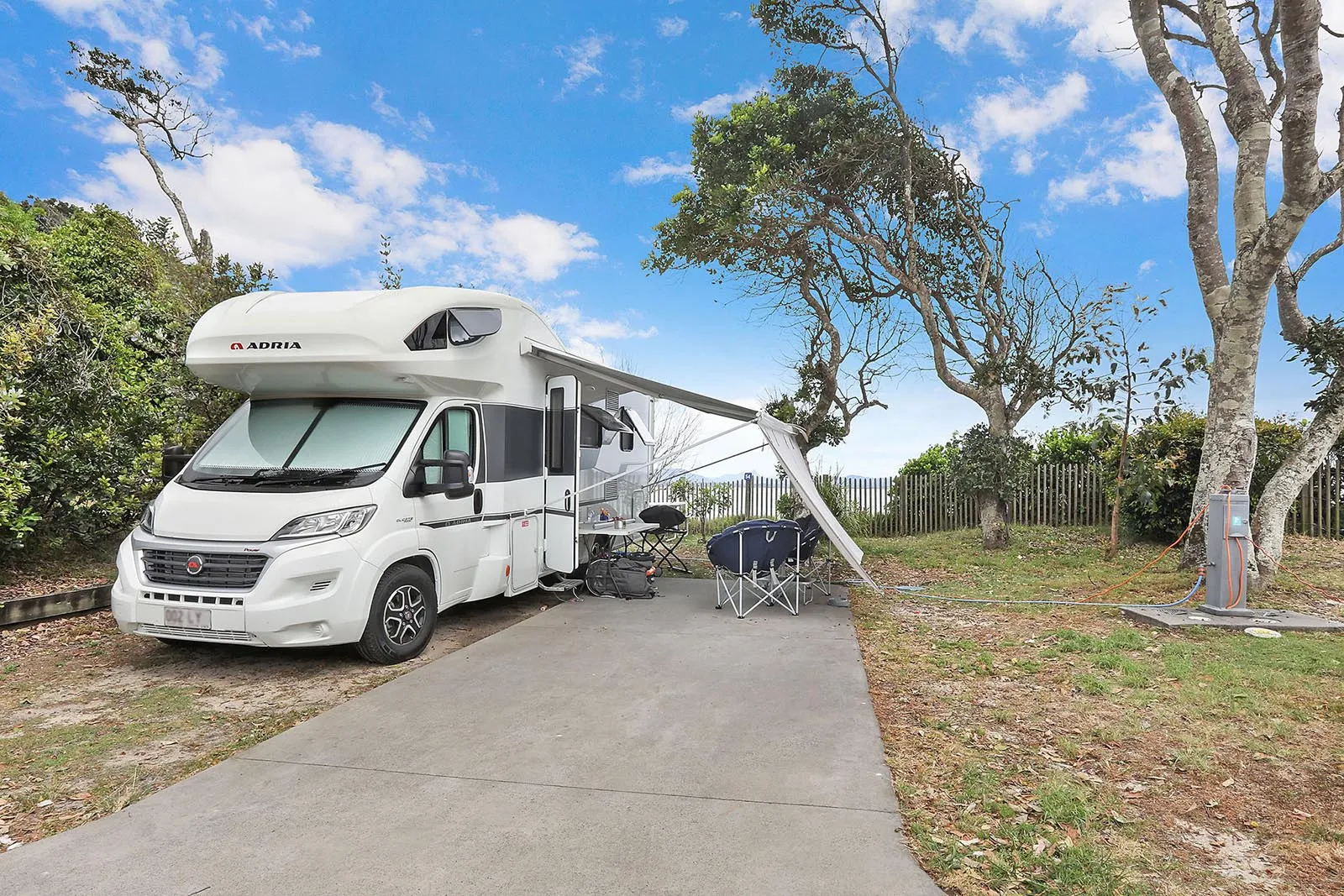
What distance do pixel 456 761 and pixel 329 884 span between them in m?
1.13

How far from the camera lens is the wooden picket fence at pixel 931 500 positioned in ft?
50.4

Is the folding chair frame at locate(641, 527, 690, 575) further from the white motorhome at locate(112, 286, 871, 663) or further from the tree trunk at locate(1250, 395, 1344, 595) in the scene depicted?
the tree trunk at locate(1250, 395, 1344, 595)

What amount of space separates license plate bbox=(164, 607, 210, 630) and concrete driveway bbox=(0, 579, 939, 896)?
1.28m

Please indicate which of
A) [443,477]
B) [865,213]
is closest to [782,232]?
[865,213]

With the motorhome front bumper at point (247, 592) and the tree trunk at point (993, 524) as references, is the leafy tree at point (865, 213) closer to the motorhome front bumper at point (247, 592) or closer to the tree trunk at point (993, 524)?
the tree trunk at point (993, 524)

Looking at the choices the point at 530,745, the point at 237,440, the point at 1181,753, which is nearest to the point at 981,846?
the point at 1181,753

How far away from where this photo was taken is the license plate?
5176mm

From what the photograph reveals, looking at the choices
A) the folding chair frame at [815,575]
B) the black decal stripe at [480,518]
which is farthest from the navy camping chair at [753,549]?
the black decal stripe at [480,518]

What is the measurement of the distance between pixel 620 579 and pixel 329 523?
399 centimetres

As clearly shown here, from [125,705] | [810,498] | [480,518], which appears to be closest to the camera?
[125,705]

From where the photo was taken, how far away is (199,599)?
5.20 m

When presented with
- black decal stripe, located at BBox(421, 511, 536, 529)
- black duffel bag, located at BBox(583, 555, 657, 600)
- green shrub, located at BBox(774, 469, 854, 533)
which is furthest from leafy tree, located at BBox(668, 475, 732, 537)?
black decal stripe, located at BBox(421, 511, 536, 529)

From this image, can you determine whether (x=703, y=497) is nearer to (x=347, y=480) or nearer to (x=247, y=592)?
(x=347, y=480)

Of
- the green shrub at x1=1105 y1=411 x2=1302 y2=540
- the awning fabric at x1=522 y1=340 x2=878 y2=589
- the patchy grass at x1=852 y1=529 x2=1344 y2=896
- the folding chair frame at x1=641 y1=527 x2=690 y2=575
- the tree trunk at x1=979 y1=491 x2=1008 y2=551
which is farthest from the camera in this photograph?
the tree trunk at x1=979 y1=491 x2=1008 y2=551
